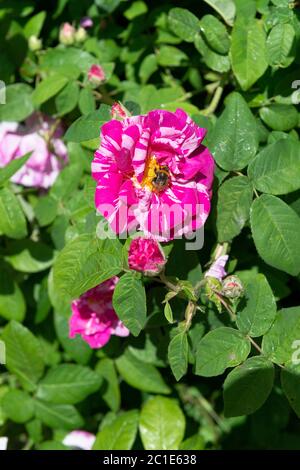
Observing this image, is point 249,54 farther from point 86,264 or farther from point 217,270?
point 86,264

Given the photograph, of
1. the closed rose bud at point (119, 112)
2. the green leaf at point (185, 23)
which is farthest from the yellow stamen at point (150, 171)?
the green leaf at point (185, 23)

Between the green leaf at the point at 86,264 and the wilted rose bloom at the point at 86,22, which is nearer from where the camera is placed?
the green leaf at the point at 86,264

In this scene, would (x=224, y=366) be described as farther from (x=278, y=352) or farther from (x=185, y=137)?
(x=185, y=137)

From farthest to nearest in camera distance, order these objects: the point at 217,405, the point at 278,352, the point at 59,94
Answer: the point at 217,405
the point at 59,94
the point at 278,352

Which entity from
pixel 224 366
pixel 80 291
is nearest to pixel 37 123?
pixel 80 291

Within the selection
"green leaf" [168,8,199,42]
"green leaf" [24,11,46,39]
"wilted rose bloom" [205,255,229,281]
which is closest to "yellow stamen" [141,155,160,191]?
"wilted rose bloom" [205,255,229,281]

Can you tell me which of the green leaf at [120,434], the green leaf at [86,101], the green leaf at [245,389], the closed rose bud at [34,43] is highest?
the closed rose bud at [34,43]

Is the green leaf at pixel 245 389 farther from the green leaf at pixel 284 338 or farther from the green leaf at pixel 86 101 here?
the green leaf at pixel 86 101
